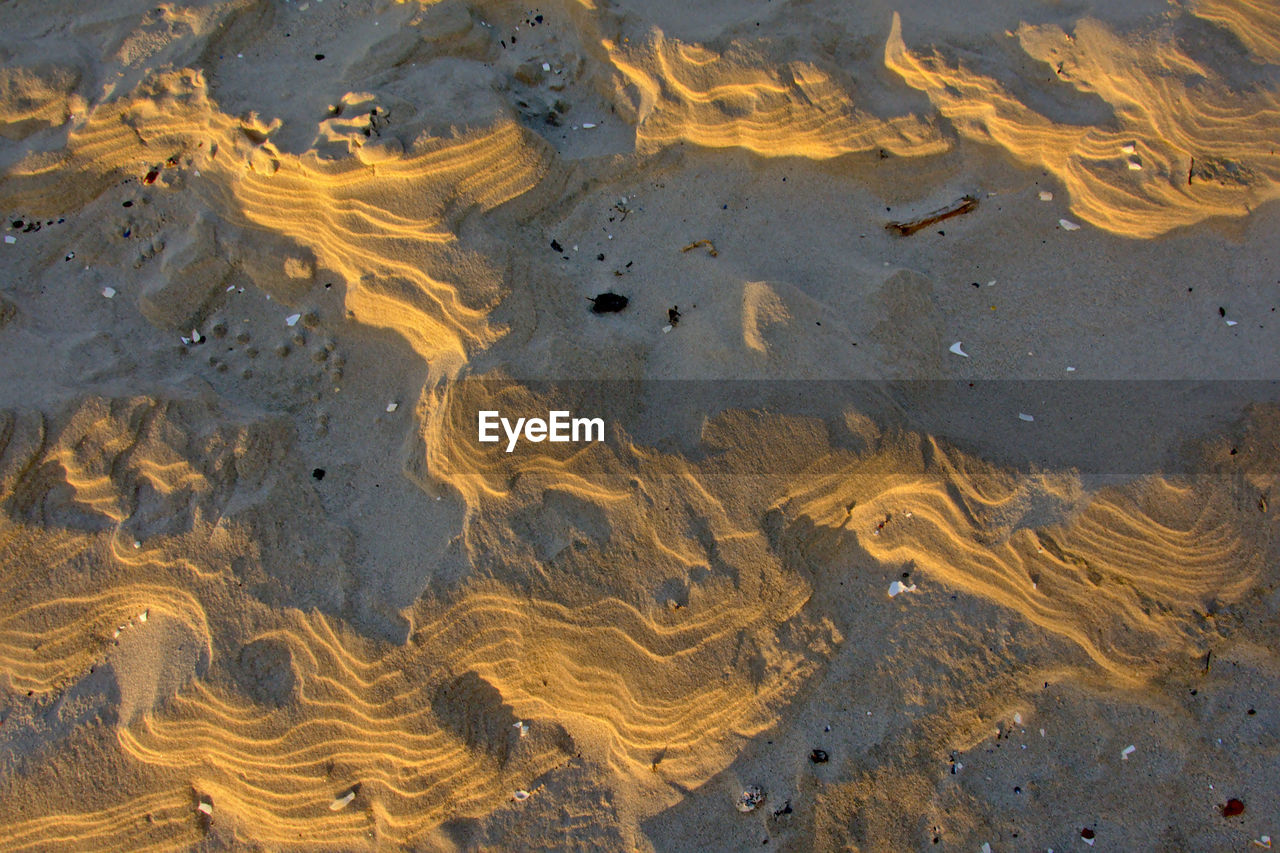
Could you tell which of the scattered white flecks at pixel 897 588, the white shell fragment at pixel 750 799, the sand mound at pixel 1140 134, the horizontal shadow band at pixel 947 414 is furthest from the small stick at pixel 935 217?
the white shell fragment at pixel 750 799

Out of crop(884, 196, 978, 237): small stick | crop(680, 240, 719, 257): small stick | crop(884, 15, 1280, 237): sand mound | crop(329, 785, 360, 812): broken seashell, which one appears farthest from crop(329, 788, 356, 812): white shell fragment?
crop(884, 15, 1280, 237): sand mound

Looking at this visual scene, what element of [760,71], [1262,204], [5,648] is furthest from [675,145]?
[5,648]

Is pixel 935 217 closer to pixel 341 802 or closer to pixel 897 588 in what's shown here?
pixel 897 588

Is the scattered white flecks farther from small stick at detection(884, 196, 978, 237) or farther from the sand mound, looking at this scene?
the sand mound

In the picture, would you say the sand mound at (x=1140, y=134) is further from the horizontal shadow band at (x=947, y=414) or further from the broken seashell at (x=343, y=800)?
the broken seashell at (x=343, y=800)

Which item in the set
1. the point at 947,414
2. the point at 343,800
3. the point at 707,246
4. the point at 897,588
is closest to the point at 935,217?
the point at 947,414
